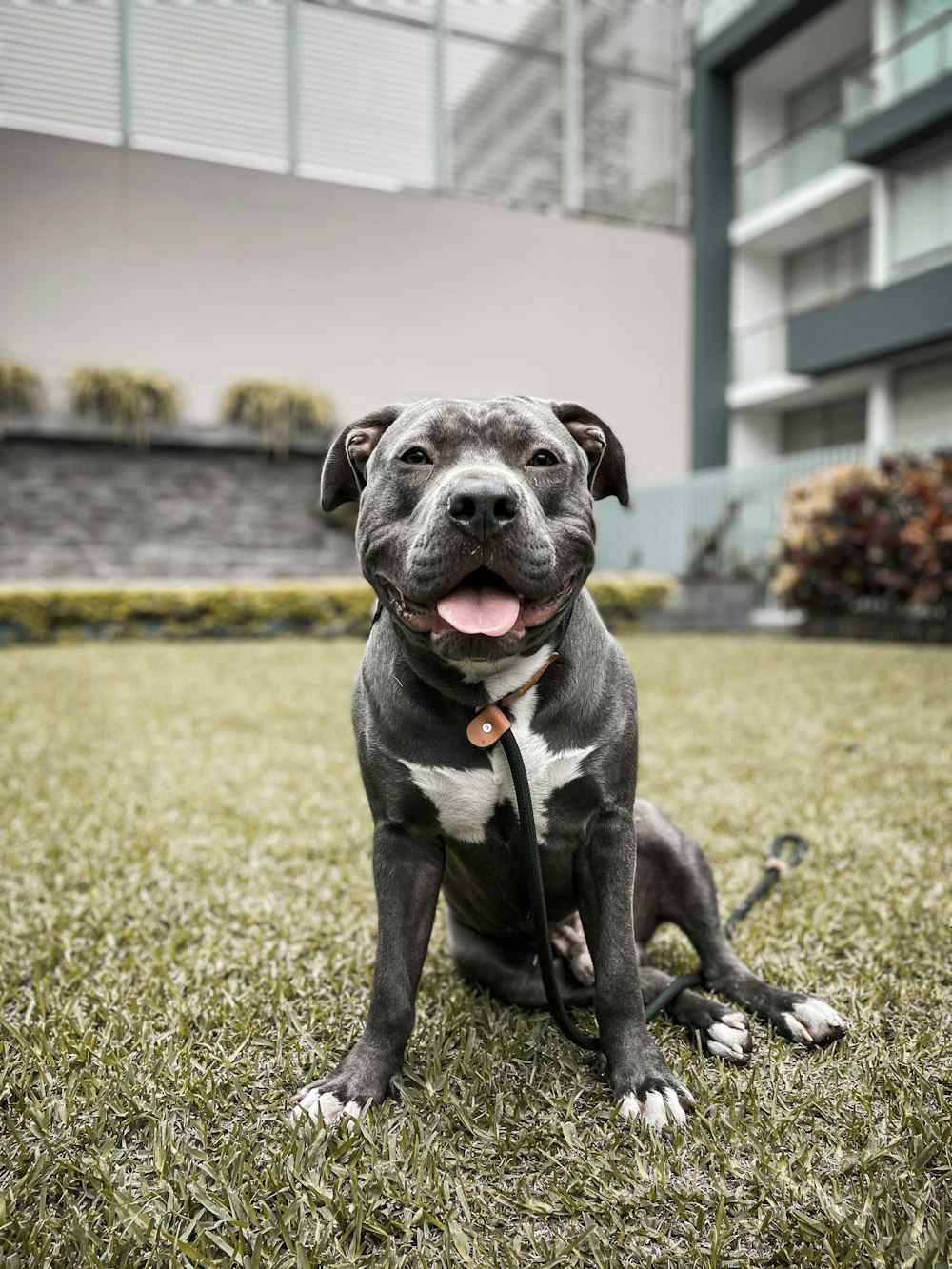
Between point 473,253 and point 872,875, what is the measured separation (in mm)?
16584

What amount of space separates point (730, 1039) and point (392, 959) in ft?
2.33

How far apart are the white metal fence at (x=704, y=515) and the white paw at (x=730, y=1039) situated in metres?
11.2

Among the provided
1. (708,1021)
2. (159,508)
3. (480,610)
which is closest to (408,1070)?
(708,1021)

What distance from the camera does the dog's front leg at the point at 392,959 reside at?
1.80 metres

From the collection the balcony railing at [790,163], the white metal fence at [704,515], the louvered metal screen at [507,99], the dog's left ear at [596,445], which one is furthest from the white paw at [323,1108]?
the balcony railing at [790,163]

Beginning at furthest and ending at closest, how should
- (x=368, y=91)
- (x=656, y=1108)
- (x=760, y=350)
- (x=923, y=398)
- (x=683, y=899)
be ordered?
1. (x=760, y=350)
2. (x=923, y=398)
3. (x=368, y=91)
4. (x=683, y=899)
5. (x=656, y=1108)

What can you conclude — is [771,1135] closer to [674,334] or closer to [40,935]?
[40,935]

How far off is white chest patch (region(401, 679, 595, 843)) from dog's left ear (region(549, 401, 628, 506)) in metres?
0.52

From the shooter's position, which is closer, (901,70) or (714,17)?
(901,70)

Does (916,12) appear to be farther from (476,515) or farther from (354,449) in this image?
(476,515)

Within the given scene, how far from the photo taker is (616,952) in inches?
70.4

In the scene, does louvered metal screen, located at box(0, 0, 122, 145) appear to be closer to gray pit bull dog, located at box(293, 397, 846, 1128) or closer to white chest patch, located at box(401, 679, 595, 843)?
gray pit bull dog, located at box(293, 397, 846, 1128)

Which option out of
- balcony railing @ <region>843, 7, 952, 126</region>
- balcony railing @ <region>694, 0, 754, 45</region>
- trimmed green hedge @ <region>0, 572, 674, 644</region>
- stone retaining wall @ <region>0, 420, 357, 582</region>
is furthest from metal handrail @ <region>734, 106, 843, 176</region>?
stone retaining wall @ <region>0, 420, 357, 582</region>

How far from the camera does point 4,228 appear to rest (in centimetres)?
1418
